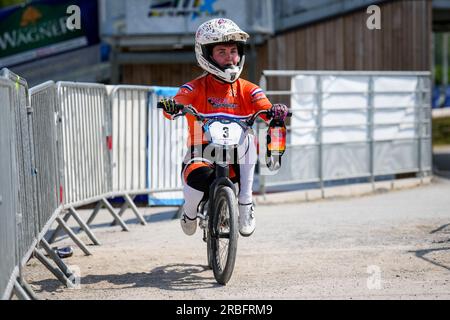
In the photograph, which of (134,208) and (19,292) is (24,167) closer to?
(19,292)

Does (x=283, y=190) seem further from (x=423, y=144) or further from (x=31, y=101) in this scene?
(x=31, y=101)

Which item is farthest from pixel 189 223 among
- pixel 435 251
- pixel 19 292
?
pixel 435 251

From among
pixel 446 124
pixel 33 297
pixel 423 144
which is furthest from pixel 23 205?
pixel 446 124

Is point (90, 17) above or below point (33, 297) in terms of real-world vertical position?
above

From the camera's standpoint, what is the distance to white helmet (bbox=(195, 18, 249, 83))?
8109mm

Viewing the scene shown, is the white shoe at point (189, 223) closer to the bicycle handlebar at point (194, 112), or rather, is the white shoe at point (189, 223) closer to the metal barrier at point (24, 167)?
the bicycle handlebar at point (194, 112)

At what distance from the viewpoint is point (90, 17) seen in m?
23.0

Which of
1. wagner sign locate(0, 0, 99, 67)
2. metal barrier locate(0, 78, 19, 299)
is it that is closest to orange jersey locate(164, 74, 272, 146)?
metal barrier locate(0, 78, 19, 299)

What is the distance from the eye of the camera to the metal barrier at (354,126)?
15.1 m

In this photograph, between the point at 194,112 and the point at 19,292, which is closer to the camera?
the point at 19,292

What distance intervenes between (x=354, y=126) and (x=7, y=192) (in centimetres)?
1035

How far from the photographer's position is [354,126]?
16234 millimetres

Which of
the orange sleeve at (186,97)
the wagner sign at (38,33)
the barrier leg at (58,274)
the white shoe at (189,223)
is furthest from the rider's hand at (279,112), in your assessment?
the wagner sign at (38,33)
